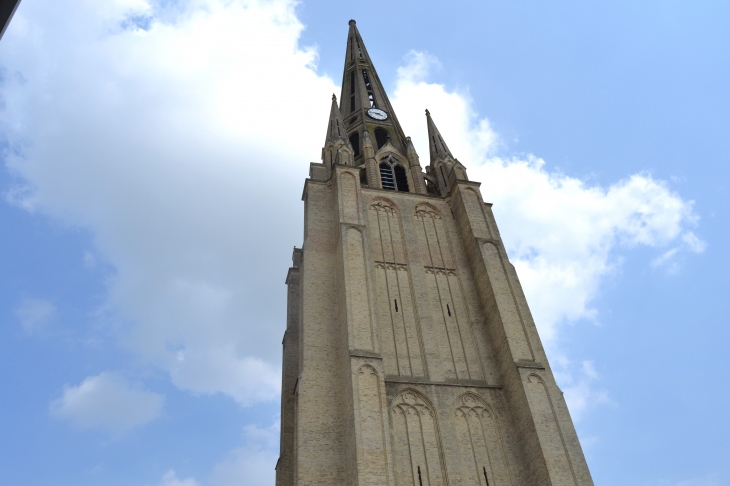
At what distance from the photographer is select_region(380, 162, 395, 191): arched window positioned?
30461 mm

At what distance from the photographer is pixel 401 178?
3162 cm

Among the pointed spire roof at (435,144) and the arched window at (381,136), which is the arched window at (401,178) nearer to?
the pointed spire roof at (435,144)

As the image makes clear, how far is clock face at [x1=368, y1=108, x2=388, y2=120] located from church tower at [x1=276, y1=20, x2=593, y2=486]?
381 inches

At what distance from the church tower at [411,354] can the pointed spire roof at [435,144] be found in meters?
3.08

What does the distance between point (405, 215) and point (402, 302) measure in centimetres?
582

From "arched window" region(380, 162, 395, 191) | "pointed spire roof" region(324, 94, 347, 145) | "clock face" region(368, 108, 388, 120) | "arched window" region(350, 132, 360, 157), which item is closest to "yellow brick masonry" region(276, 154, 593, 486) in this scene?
"arched window" region(380, 162, 395, 191)

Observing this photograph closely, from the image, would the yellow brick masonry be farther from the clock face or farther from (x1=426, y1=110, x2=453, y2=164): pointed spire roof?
the clock face

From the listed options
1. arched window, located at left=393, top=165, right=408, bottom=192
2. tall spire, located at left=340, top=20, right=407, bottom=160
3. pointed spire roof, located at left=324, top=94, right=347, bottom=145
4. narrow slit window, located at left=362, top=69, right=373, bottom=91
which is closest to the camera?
arched window, located at left=393, top=165, right=408, bottom=192

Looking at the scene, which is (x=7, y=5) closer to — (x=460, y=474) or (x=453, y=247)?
(x=460, y=474)

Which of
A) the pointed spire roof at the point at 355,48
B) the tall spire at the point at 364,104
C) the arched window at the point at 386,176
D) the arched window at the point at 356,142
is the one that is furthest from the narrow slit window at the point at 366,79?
the arched window at the point at 386,176

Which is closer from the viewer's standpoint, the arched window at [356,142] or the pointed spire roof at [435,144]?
the pointed spire roof at [435,144]

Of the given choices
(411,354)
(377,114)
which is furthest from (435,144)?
(411,354)

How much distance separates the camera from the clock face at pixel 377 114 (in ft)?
126

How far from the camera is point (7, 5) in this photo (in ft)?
8.79
